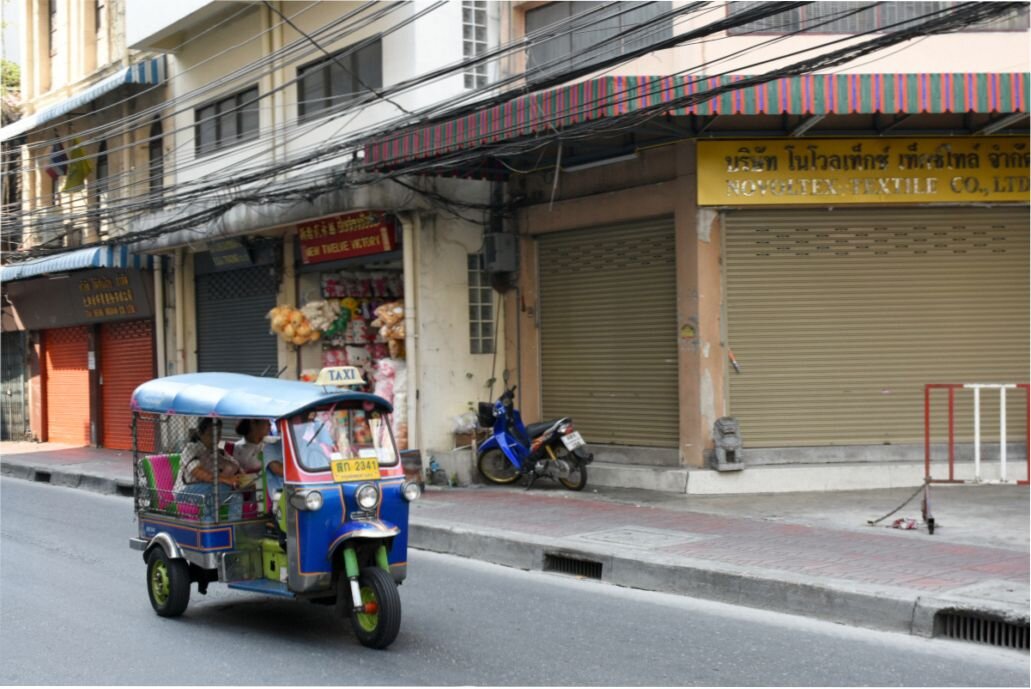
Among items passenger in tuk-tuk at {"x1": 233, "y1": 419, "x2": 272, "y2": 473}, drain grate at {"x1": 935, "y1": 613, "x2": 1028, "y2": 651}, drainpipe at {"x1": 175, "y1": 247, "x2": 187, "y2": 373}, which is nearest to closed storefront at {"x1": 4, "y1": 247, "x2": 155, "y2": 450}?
drainpipe at {"x1": 175, "y1": 247, "x2": 187, "y2": 373}

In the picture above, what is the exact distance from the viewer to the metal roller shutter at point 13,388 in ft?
92.4

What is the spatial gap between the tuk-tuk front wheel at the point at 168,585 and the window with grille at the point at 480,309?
8219mm

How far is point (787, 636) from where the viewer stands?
7.35m

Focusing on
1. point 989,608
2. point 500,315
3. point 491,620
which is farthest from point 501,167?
point 989,608

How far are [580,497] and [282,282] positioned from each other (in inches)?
327

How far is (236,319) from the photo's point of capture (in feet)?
69.5

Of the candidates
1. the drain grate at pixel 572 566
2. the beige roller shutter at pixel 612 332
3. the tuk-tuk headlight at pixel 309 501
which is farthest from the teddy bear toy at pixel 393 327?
the tuk-tuk headlight at pixel 309 501

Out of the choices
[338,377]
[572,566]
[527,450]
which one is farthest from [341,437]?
[527,450]

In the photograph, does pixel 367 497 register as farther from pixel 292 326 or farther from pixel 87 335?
pixel 87 335

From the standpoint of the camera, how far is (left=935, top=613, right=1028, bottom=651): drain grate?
705 cm

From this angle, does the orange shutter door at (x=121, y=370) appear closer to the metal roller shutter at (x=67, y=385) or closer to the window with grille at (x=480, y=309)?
the metal roller shutter at (x=67, y=385)

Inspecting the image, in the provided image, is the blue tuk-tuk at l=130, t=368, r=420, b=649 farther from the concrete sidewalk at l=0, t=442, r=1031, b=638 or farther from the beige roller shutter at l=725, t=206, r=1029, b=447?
the beige roller shutter at l=725, t=206, r=1029, b=447

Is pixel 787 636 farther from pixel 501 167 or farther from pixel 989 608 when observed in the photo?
pixel 501 167

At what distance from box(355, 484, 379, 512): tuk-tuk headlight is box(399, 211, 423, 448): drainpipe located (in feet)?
27.4
